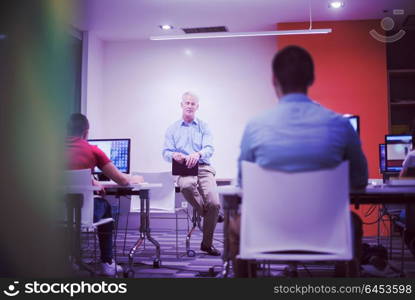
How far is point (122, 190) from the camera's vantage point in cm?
370

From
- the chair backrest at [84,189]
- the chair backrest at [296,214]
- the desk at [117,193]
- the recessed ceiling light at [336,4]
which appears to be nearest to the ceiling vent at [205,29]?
the recessed ceiling light at [336,4]

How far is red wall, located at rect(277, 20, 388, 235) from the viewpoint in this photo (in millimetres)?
6383

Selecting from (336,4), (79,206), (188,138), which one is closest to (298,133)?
(79,206)

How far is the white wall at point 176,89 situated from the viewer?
7.28 metres

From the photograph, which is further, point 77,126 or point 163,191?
point 163,191

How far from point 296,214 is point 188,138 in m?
3.06

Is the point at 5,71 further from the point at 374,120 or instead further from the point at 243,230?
the point at 374,120

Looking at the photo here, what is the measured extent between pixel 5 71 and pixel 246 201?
4.25 feet

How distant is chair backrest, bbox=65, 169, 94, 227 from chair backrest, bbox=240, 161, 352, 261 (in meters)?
1.22

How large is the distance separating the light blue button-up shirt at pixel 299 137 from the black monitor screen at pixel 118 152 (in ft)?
9.25

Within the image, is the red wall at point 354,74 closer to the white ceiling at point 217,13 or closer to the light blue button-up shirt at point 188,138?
the white ceiling at point 217,13

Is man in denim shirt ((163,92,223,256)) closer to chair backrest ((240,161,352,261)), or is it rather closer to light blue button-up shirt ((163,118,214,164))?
light blue button-up shirt ((163,118,214,164))

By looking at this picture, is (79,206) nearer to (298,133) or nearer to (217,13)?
(298,133)

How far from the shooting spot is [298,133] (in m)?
1.94
